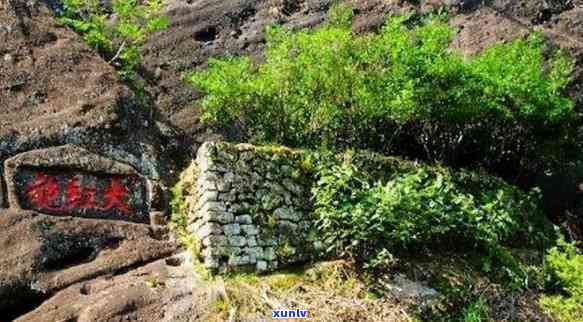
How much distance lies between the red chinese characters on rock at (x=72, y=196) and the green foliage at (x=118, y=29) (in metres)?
3.11

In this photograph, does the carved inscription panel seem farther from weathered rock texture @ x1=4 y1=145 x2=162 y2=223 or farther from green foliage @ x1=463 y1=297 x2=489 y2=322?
green foliage @ x1=463 y1=297 x2=489 y2=322

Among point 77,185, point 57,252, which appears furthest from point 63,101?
point 57,252

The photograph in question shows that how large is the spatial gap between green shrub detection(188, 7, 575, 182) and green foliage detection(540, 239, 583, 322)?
8.69 ft

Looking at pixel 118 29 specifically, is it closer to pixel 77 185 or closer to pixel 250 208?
pixel 77 185

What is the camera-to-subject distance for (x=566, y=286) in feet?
31.9

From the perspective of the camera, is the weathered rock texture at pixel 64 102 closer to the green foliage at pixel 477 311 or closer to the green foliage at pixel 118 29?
the green foliage at pixel 118 29

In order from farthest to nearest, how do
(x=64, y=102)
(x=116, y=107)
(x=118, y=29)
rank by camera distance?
(x=118, y=29)
(x=116, y=107)
(x=64, y=102)

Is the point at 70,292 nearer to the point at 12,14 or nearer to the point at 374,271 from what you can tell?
the point at 374,271

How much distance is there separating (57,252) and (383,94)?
205 inches

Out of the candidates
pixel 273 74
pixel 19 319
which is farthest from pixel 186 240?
pixel 273 74

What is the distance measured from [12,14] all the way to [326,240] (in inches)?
246

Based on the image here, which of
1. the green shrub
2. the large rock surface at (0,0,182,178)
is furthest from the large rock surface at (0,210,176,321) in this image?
the green shrub

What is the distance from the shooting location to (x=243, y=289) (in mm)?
Answer: 8094

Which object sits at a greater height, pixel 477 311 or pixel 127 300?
pixel 127 300
